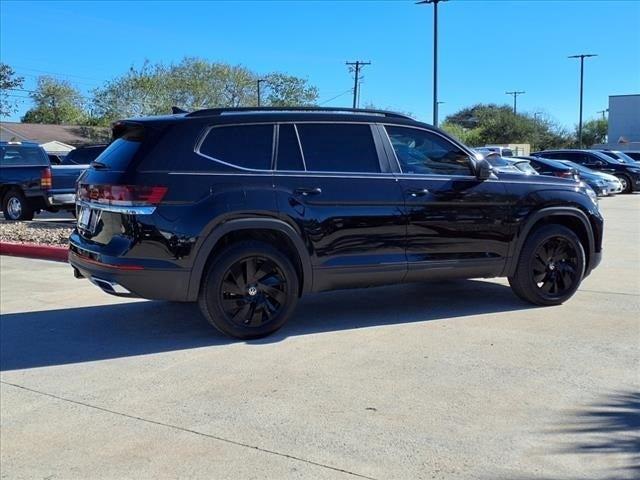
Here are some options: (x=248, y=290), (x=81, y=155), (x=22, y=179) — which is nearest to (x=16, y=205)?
(x=22, y=179)

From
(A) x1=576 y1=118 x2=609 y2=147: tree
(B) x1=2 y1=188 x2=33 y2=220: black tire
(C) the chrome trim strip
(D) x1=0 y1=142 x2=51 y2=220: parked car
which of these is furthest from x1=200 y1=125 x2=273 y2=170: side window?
(A) x1=576 y1=118 x2=609 y2=147: tree

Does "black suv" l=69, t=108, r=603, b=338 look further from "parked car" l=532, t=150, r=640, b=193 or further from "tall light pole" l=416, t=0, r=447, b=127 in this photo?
"tall light pole" l=416, t=0, r=447, b=127

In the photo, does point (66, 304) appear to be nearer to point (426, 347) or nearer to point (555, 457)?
point (426, 347)

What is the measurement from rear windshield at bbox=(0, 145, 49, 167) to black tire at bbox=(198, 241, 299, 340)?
34.7 feet

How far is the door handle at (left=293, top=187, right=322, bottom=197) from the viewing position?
5.41 meters

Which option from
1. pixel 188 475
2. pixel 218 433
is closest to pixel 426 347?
pixel 218 433

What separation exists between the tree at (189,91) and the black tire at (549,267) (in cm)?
5367

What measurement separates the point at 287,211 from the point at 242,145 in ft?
2.22

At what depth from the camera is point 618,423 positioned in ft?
12.3

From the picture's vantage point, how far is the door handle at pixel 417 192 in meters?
5.81

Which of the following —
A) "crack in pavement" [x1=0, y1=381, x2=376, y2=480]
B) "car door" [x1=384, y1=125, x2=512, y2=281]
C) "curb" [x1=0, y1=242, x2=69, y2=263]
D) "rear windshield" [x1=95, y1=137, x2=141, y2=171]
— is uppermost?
"rear windshield" [x1=95, y1=137, x2=141, y2=171]

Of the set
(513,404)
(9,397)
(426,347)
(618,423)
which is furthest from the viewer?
(426,347)

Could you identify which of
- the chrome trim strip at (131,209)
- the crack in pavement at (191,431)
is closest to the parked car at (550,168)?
the chrome trim strip at (131,209)

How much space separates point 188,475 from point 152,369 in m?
1.70
